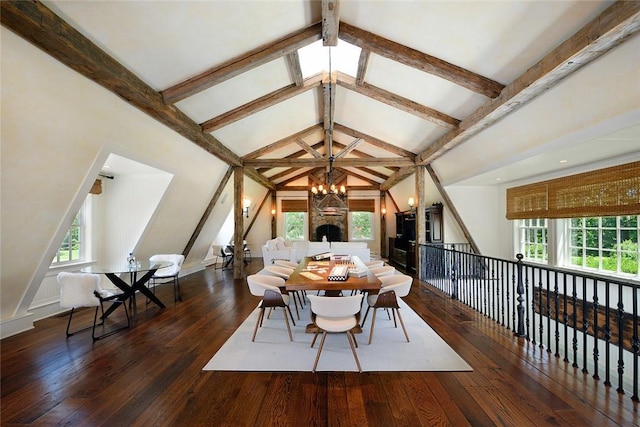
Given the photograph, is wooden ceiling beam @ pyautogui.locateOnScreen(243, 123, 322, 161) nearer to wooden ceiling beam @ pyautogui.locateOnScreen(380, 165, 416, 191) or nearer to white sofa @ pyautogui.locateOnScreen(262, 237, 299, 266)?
white sofa @ pyautogui.locateOnScreen(262, 237, 299, 266)

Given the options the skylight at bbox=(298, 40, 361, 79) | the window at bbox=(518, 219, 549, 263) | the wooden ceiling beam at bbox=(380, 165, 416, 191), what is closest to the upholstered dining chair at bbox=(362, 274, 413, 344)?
the skylight at bbox=(298, 40, 361, 79)

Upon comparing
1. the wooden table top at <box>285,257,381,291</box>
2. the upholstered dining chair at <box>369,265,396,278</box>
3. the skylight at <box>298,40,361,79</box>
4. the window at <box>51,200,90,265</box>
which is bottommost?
the upholstered dining chair at <box>369,265,396,278</box>

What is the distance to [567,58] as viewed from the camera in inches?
96.5

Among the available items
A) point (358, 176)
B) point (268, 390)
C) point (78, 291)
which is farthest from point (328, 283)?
point (358, 176)

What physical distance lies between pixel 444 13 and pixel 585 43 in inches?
47.6

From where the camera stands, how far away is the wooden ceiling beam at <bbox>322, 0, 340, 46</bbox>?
2.79 meters

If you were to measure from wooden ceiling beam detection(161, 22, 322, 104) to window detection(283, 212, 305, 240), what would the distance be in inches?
326

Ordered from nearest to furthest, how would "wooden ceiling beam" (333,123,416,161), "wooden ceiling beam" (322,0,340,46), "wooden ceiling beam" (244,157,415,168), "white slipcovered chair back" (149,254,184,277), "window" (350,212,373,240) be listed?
"wooden ceiling beam" (322,0,340,46) < "white slipcovered chair back" (149,254,184,277) < "wooden ceiling beam" (333,123,416,161) < "wooden ceiling beam" (244,157,415,168) < "window" (350,212,373,240)

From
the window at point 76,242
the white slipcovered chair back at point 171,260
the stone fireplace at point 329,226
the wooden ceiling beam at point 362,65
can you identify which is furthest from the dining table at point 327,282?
the stone fireplace at point 329,226

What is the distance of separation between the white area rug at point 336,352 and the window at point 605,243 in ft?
12.3

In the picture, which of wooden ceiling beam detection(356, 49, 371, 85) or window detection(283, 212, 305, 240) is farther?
window detection(283, 212, 305, 240)

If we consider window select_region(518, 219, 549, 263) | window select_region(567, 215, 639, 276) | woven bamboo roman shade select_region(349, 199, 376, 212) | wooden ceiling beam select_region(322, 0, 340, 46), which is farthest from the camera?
woven bamboo roman shade select_region(349, 199, 376, 212)

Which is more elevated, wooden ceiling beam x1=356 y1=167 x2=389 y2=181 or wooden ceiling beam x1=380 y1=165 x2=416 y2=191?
→ wooden ceiling beam x1=356 y1=167 x2=389 y2=181

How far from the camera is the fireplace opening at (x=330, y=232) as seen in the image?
1140cm
